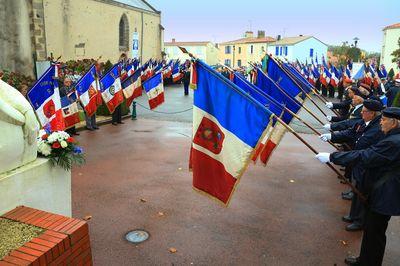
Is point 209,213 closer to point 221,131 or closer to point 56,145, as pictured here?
point 221,131

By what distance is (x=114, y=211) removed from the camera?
6.41 meters

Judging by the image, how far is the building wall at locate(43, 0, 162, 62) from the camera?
75.9ft

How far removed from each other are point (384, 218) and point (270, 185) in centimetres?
356

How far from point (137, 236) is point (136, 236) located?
15mm

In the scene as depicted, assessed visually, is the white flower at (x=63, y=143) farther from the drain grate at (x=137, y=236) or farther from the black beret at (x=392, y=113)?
the black beret at (x=392, y=113)

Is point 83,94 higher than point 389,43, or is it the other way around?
point 389,43

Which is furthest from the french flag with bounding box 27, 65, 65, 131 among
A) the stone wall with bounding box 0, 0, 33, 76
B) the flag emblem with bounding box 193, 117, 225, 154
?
the stone wall with bounding box 0, 0, 33, 76

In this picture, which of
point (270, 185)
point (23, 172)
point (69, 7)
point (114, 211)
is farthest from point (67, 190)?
point (69, 7)

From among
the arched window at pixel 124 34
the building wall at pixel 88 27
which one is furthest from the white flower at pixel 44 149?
the arched window at pixel 124 34

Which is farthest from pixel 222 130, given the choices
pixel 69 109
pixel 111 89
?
pixel 111 89

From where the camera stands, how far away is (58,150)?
15.1ft

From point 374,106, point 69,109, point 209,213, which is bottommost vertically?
point 209,213

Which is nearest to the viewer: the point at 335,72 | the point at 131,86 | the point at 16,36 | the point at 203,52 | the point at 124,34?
the point at 131,86

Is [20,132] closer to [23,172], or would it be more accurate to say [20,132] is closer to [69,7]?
[23,172]
